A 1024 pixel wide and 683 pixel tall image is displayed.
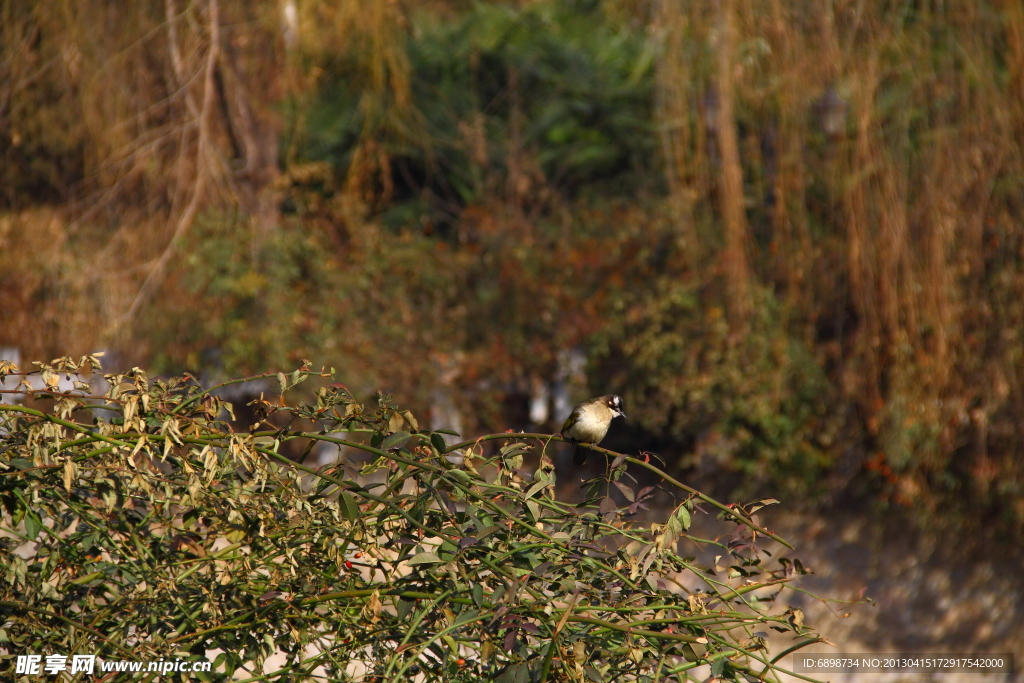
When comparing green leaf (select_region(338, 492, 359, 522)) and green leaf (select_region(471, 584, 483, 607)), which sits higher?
green leaf (select_region(338, 492, 359, 522))

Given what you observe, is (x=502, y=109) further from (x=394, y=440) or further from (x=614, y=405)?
(x=394, y=440)

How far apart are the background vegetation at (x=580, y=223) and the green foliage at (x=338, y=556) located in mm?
3350

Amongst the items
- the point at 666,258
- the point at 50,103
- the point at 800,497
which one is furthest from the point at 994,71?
the point at 50,103

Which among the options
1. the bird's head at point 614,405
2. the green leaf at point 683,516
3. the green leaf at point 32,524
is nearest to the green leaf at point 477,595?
the green leaf at point 683,516

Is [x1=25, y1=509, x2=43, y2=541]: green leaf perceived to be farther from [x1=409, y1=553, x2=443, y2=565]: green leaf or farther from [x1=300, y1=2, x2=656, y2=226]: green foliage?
[x1=300, y1=2, x2=656, y2=226]: green foliage

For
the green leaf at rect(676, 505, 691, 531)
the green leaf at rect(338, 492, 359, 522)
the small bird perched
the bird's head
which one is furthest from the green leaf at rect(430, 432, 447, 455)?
the bird's head

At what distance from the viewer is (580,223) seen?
688 cm

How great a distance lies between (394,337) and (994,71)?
12.7ft

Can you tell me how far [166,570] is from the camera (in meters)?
2.26

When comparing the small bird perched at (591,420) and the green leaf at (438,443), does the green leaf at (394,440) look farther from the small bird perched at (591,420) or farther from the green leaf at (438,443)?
the small bird perched at (591,420)

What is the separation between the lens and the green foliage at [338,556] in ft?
5.88

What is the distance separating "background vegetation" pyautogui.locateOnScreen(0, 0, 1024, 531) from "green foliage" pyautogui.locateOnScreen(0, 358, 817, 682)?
11.0ft

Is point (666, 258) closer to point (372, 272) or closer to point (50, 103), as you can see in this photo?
point (372, 272)

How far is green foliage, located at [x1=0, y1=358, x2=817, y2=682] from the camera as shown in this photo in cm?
179
